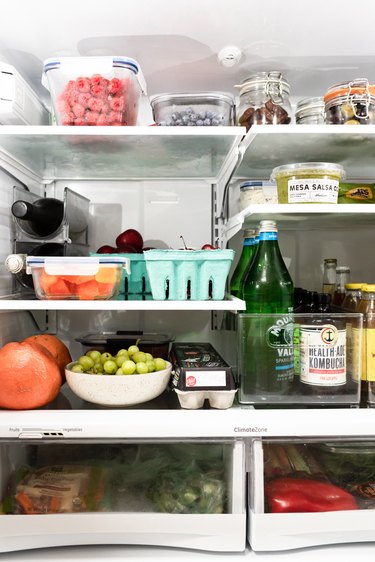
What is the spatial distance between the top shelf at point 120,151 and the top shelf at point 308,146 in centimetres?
7

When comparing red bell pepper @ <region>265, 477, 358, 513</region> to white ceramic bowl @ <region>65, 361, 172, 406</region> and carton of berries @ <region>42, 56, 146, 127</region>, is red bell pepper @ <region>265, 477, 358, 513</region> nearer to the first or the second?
white ceramic bowl @ <region>65, 361, 172, 406</region>

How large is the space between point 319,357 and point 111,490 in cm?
58

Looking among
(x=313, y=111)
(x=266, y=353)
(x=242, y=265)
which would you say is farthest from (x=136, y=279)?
(x=313, y=111)

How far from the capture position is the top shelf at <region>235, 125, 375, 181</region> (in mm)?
1102

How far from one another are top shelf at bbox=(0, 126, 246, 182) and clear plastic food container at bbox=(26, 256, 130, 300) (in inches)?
12.2

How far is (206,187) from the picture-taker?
5.20ft

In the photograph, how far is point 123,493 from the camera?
1.09 m

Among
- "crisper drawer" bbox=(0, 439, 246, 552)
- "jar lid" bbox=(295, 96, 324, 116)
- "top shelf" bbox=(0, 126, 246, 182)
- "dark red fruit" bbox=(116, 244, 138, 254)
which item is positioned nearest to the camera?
"crisper drawer" bbox=(0, 439, 246, 552)

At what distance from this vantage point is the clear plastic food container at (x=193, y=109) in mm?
1177

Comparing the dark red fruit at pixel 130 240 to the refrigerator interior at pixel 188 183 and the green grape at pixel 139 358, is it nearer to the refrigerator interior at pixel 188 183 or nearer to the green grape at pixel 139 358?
the refrigerator interior at pixel 188 183

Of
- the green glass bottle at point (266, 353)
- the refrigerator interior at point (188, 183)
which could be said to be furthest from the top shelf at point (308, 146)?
the green glass bottle at point (266, 353)

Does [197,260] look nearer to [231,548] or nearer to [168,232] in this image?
[168,232]

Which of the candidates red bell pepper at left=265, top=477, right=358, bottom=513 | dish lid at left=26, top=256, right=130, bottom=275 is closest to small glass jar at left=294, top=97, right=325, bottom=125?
dish lid at left=26, top=256, right=130, bottom=275

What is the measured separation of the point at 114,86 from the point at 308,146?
0.52 meters
